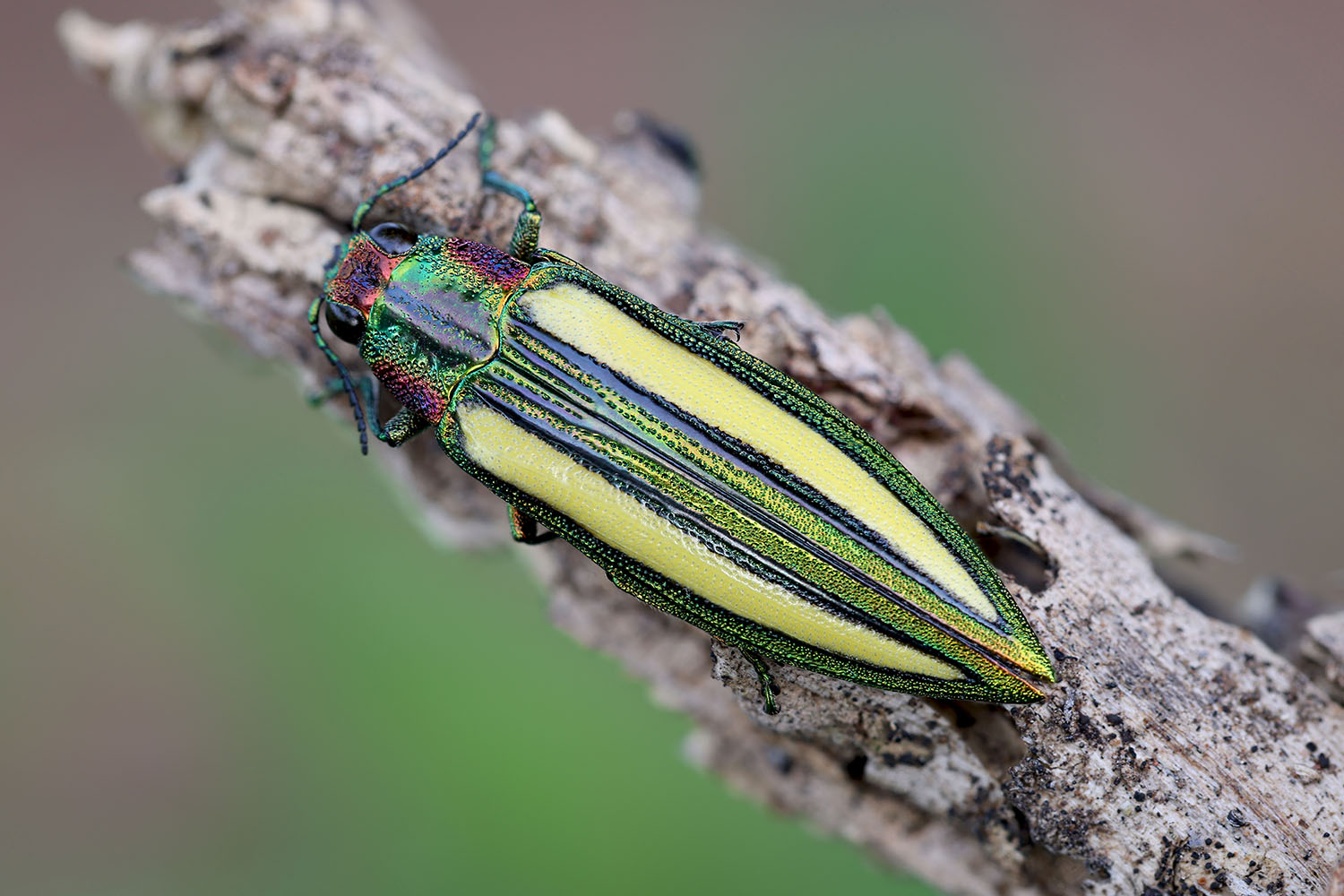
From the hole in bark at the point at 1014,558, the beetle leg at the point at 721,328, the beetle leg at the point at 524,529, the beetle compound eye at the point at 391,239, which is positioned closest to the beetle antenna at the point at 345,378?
the beetle compound eye at the point at 391,239

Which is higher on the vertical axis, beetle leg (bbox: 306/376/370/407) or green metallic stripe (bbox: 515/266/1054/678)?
green metallic stripe (bbox: 515/266/1054/678)

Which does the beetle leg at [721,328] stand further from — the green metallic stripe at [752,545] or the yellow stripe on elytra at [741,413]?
the green metallic stripe at [752,545]

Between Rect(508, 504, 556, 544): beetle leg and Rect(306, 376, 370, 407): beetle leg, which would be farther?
Rect(306, 376, 370, 407): beetle leg

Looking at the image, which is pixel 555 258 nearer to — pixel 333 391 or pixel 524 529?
pixel 524 529

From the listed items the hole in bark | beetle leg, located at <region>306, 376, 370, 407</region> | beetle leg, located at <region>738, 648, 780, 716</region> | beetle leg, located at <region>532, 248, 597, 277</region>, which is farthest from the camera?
beetle leg, located at <region>306, 376, 370, 407</region>

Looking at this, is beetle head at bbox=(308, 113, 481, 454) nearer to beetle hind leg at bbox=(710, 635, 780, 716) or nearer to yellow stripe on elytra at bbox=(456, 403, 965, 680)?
yellow stripe on elytra at bbox=(456, 403, 965, 680)

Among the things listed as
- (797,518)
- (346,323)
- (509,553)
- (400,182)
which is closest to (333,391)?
(346,323)

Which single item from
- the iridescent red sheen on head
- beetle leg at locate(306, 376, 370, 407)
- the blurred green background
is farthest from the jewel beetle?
the blurred green background

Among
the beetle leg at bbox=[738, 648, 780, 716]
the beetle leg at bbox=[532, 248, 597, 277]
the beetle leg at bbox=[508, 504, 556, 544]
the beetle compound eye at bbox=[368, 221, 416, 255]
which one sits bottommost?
the beetle leg at bbox=[738, 648, 780, 716]
